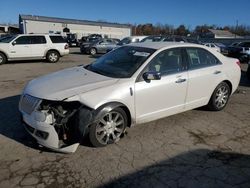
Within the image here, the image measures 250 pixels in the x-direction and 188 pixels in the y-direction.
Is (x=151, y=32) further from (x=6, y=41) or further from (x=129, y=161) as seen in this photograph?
(x=129, y=161)

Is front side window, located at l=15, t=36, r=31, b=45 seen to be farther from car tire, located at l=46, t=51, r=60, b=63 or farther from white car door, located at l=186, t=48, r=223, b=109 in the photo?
white car door, located at l=186, t=48, r=223, b=109

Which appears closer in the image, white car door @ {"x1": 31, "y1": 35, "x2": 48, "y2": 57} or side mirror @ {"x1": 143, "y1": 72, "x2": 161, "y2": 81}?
side mirror @ {"x1": 143, "y1": 72, "x2": 161, "y2": 81}

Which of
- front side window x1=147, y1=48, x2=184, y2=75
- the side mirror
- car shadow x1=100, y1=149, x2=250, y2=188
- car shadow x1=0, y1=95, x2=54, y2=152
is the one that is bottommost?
car shadow x1=100, y1=149, x2=250, y2=188

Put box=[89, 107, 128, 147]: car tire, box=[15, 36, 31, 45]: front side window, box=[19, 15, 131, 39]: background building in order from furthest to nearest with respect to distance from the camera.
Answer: box=[19, 15, 131, 39]: background building, box=[15, 36, 31, 45]: front side window, box=[89, 107, 128, 147]: car tire

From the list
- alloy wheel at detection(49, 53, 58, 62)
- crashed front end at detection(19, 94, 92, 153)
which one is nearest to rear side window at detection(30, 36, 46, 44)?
alloy wheel at detection(49, 53, 58, 62)

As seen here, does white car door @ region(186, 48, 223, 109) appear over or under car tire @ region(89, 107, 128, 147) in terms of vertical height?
over

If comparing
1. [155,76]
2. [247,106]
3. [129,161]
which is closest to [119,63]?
[155,76]

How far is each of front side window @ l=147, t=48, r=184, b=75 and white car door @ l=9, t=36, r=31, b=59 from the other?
1243 centimetres

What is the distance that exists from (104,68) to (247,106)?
393 centimetres

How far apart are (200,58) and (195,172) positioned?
2728 mm

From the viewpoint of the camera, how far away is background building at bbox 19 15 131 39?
165ft

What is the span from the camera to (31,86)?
14.7ft

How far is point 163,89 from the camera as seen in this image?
481 cm

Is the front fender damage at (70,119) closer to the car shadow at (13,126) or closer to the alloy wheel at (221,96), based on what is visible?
the car shadow at (13,126)
